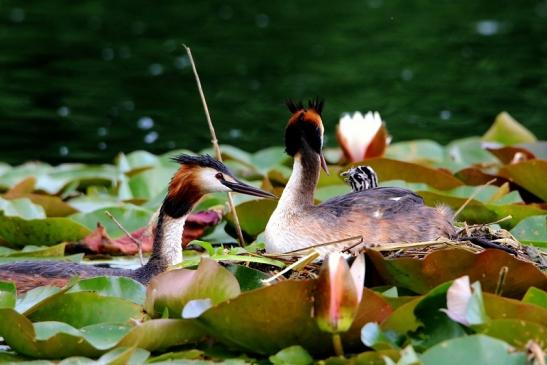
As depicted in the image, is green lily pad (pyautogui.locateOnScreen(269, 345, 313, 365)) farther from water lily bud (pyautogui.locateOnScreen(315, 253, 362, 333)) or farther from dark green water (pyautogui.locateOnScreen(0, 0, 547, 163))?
dark green water (pyautogui.locateOnScreen(0, 0, 547, 163))

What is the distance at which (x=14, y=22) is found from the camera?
18141 millimetres

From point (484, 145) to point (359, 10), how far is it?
9.91 meters

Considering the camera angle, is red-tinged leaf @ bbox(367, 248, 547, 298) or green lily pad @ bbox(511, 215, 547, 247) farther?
green lily pad @ bbox(511, 215, 547, 247)

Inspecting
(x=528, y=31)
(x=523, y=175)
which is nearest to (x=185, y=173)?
(x=523, y=175)

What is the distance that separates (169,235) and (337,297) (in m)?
2.17

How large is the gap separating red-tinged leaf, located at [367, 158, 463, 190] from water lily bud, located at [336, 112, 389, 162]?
1.07 metres

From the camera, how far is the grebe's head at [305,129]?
6094 mm

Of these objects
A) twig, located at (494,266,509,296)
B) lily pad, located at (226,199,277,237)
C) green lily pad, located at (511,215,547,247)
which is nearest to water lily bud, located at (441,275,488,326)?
twig, located at (494,266,509,296)

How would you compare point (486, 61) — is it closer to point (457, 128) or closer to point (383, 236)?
point (457, 128)

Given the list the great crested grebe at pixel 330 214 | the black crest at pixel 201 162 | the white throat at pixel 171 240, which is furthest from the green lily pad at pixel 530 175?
the white throat at pixel 171 240

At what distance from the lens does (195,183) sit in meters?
6.25

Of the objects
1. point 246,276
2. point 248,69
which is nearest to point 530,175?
point 246,276

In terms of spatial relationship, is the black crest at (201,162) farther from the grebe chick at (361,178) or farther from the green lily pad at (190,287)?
the green lily pad at (190,287)

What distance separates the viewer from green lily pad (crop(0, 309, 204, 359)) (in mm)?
4422
